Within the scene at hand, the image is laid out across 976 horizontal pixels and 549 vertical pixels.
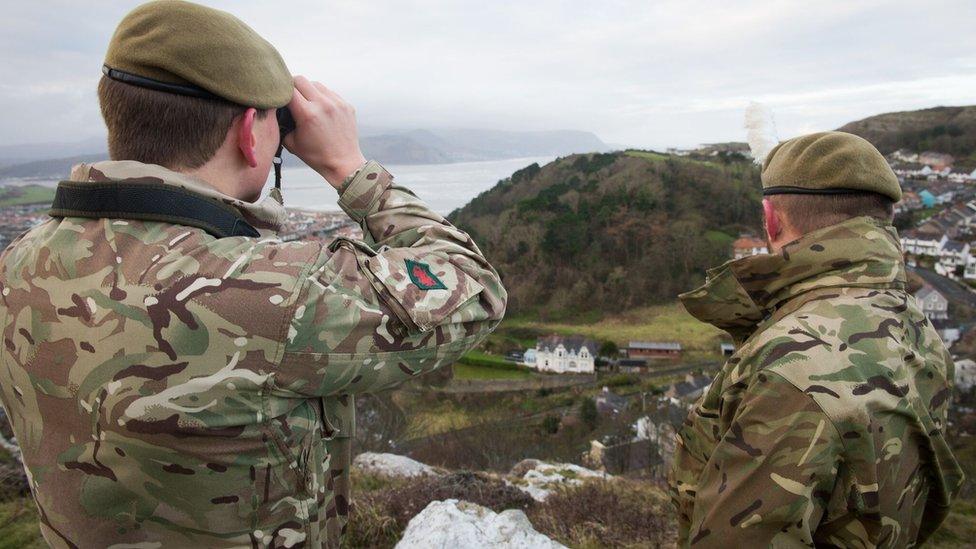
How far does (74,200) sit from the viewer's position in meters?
1.15

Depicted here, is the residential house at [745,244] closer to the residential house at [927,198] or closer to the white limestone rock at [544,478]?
the residential house at [927,198]

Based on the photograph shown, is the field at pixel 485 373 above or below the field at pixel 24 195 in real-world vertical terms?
below

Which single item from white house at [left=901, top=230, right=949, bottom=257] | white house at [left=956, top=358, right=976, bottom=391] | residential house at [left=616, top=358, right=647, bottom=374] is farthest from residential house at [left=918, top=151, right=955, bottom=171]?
residential house at [left=616, top=358, right=647, bottom=374]

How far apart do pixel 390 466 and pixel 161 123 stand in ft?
24.1

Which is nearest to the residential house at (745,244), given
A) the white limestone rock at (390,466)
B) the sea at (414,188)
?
the sea at (414,188)

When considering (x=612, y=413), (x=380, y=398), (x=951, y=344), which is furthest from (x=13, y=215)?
(x=951, y=344)

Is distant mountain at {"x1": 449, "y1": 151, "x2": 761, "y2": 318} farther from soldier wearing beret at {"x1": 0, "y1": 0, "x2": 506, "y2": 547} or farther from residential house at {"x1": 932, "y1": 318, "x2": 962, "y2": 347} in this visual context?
soldier wearing beret at {"x1": 0, "y1": 0, "x2": 506, "y2": 547}

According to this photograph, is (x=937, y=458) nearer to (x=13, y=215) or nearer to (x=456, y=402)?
(x=456, y=402)

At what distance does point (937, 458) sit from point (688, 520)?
0.88 m

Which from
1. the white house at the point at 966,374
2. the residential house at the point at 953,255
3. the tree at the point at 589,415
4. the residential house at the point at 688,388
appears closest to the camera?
the tree at the point at 589,415

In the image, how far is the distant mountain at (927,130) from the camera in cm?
6338

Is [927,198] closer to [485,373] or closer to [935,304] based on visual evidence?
[935,304]

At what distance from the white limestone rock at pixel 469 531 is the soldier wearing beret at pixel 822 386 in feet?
5.96

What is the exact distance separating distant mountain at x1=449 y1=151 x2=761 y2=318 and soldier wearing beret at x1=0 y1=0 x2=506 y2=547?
43785 mm
